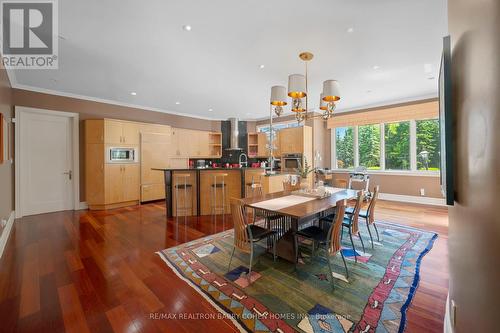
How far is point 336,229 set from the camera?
213cm

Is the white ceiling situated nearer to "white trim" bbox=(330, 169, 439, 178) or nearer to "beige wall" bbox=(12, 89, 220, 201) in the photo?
"beige wall" bbox=(12, 89, 220, 201)

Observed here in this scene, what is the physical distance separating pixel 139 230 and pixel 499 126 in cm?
424

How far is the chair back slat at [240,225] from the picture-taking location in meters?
Result: 2.18

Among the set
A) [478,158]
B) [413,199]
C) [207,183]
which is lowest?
[413,199]

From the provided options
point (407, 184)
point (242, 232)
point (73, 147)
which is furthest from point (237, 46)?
point (407, 184)

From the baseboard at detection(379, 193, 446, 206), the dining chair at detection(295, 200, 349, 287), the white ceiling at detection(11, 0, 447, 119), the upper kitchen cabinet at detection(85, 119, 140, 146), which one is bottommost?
the baseboard at detection(379, 193, 446, 206)

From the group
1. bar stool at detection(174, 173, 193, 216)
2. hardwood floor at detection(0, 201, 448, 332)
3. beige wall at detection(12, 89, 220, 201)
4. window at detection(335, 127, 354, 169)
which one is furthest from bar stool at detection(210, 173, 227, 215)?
window at detection(335, 127, 354, 169)

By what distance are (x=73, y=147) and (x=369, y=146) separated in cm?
790

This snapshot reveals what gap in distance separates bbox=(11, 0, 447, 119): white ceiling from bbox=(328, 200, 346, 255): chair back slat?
2.05m

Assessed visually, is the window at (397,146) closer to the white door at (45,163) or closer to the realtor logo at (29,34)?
the realtor logo at (29,34)

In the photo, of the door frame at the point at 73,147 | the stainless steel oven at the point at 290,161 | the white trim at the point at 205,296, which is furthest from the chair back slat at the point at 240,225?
the door frame at the point at 73,147

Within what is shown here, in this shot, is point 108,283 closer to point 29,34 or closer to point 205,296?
point 205,296

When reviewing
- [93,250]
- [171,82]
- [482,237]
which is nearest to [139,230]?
[93,250]

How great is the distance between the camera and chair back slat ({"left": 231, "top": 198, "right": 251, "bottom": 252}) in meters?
2.18
